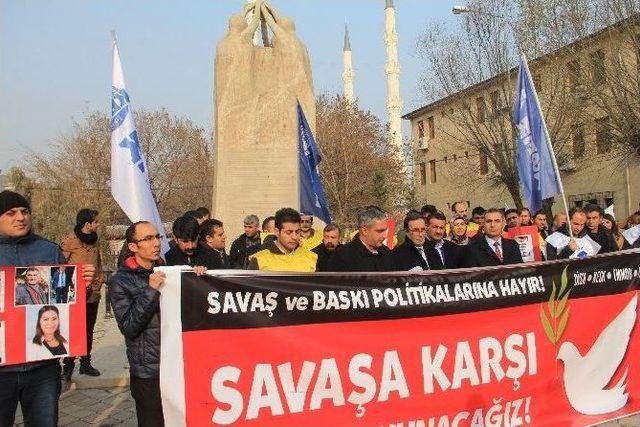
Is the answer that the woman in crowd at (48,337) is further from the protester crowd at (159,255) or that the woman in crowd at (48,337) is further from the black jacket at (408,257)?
the black jacket at (408,257)

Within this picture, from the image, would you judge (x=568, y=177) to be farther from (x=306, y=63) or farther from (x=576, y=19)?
(x=306, y=63)

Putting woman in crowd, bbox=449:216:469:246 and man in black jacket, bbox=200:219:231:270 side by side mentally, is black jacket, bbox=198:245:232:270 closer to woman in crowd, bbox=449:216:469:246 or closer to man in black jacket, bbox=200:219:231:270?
man in black jacket, bbox=200:219:231:270

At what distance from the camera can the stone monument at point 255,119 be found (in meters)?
11.1

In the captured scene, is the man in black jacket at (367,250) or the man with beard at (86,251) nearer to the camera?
the man in black jacket at (367,250)

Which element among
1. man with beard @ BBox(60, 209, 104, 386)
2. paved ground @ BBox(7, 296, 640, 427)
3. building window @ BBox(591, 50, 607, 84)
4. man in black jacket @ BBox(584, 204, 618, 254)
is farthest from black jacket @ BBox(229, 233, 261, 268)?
building window @ BBox(591, 50, 607, 84)

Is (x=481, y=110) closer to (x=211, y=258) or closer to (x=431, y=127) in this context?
(x=211, y=258)

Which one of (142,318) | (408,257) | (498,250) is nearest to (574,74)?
(498,250)

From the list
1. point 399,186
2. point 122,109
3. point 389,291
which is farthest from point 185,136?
point 389,291

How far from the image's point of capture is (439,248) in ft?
20.3

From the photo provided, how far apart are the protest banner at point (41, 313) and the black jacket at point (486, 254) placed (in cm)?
354

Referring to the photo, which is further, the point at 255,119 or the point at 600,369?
the point at 255,119

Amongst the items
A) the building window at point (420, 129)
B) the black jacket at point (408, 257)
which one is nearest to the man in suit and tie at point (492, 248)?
the black jacket at point (408, 257)

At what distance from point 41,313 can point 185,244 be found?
Result: 1.98 meters

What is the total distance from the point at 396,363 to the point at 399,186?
35623mm
